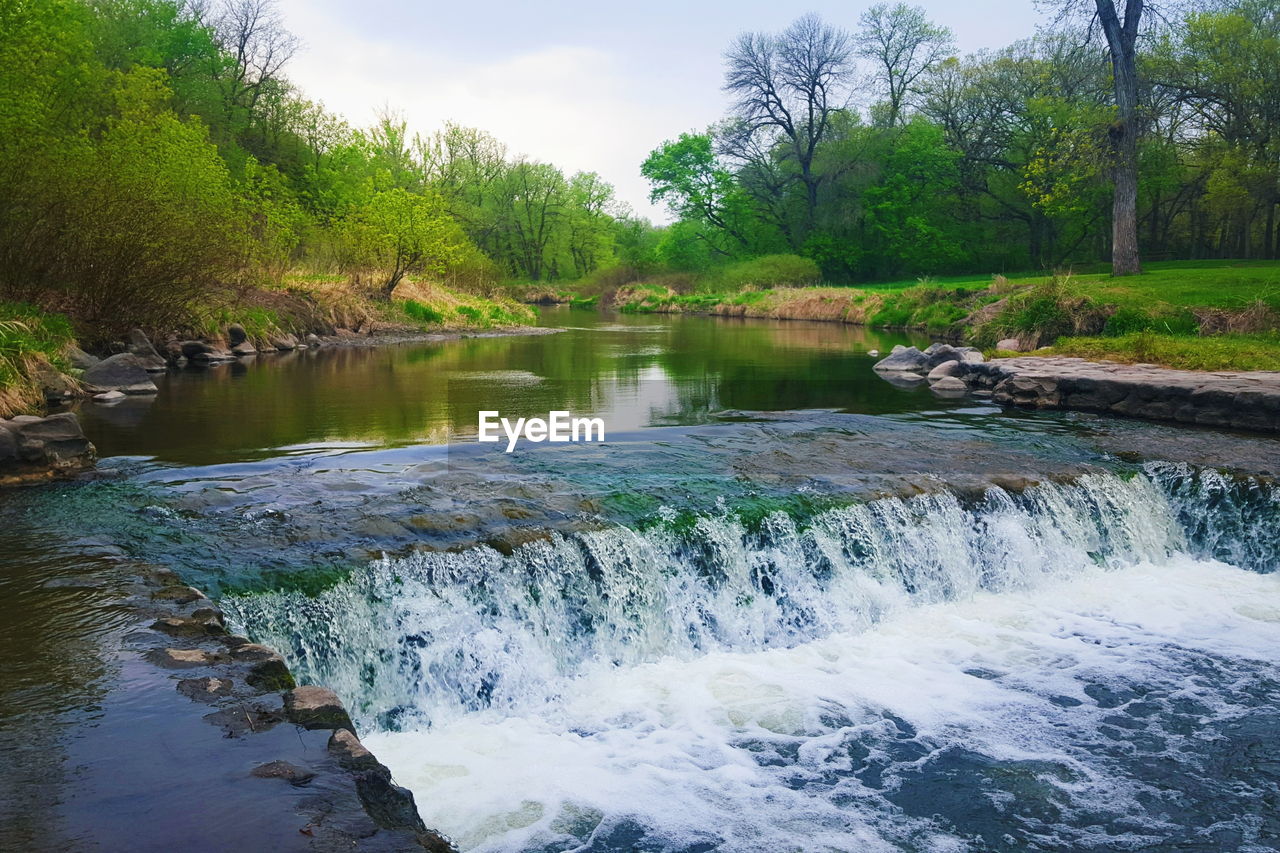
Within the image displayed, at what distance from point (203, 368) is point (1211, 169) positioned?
36643mm

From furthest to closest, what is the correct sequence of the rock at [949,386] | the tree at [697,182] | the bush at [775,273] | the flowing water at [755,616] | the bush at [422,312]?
the tree at [697,182]
the bush at [775,273]
the bush at [422,312]
the rock at [949,386]
the flowing water at [755,616]

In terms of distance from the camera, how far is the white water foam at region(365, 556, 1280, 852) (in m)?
5.23

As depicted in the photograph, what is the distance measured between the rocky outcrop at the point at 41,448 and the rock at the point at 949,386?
1503cm

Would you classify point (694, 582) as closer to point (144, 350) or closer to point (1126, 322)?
point (144, 350)

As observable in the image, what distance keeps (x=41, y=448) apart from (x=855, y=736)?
866 centimetres

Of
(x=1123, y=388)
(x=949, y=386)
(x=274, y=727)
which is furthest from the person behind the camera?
(x=949, y=386)

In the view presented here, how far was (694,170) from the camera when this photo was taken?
67.4 metres

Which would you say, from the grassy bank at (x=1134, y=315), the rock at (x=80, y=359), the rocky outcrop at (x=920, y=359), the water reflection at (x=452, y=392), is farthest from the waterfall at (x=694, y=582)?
the rock at (x=80, y=359)

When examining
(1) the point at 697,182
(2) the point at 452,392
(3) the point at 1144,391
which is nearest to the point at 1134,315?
(3) the point at 1144,391

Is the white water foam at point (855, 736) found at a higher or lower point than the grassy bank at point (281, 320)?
lower

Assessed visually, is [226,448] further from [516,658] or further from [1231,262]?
[1231,262]

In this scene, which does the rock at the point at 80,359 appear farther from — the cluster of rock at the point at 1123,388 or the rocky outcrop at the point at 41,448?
the cluster of rock at the point at 1123,388

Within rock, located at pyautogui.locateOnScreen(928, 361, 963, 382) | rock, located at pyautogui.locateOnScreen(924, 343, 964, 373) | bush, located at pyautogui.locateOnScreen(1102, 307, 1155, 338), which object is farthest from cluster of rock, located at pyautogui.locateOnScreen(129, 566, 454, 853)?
bush, located at pyautogui.locateOnScreen(1102, 307, 1155, 338)

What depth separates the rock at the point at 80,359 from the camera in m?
16.2
